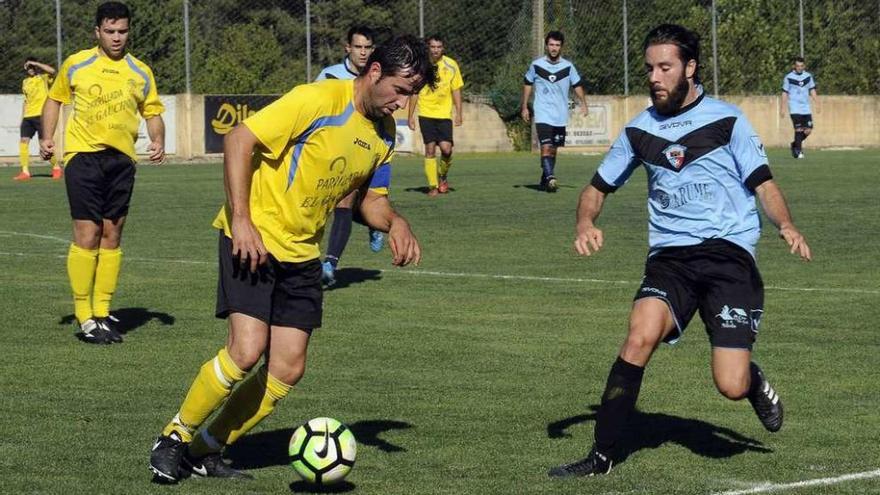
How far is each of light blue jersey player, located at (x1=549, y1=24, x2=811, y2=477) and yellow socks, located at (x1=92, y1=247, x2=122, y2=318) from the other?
4829mm

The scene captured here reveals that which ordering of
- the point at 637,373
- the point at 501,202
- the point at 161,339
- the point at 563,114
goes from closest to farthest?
1. the point at 637,373
2. the point at 161,339
3. the point at 501,202
4. the point at 563,114

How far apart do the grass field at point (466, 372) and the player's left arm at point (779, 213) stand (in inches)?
38.0

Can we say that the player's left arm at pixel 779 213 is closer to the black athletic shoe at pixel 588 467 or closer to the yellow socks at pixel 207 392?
the black athletic shoe at pixel 588 467

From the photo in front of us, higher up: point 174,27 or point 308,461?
point 174,27

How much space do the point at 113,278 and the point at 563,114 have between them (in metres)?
14.4

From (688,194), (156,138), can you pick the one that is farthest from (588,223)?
(156,138)

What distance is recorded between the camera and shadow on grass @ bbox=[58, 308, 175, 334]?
11523mm

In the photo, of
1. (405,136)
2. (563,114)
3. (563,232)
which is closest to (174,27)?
(405,136)

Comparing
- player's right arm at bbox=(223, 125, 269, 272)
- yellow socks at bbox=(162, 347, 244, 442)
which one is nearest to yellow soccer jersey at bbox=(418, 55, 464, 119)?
yellow socks at bbox=(162, 347, 244, 442)

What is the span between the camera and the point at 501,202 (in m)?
22.5

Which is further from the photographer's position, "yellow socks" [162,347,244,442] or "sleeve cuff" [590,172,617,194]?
"sleeve cuff" [590,172,617,194]

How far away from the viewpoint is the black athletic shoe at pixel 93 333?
10727 millimetres

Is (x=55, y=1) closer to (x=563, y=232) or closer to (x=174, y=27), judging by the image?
(x=174, y=27)

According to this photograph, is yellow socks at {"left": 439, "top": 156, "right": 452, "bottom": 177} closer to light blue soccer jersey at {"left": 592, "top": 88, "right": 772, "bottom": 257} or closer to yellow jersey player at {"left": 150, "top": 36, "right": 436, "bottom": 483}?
light blue soccer jersey at {"left": 592, "top": 88, "right": 772, "bottom": 257}
